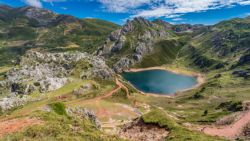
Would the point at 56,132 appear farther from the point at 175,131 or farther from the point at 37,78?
the point at 37,78

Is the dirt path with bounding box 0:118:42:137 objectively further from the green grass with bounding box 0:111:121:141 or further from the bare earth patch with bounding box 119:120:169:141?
the bare earth patch with bounding box 119:120:169:141

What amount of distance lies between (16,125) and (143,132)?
1625 inches

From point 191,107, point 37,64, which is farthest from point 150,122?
point 37,64

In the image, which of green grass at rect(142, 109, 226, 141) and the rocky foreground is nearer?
green grass at rect(142, 109, 226, 141)

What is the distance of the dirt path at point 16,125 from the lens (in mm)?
46094

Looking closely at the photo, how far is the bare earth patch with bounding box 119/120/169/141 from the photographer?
75238 mm

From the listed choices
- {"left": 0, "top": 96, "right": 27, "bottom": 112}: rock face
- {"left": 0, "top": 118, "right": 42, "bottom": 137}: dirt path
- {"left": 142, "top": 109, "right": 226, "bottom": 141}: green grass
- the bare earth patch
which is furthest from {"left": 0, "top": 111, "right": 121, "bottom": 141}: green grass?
{"left": 0, "top": 96, "right": 27, "bottom": 112}: rock face

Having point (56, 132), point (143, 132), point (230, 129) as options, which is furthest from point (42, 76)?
point (56, 132)

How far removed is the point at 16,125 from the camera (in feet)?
161

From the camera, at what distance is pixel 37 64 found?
196500 mm

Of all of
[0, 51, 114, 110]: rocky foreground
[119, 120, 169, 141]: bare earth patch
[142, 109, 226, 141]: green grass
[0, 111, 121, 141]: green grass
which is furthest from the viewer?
[0, 51, 114, 110]: rocky foreground

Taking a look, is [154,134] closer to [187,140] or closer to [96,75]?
[187,140]

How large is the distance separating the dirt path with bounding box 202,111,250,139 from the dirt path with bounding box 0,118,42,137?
184ft

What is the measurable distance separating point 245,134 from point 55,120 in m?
57.0
